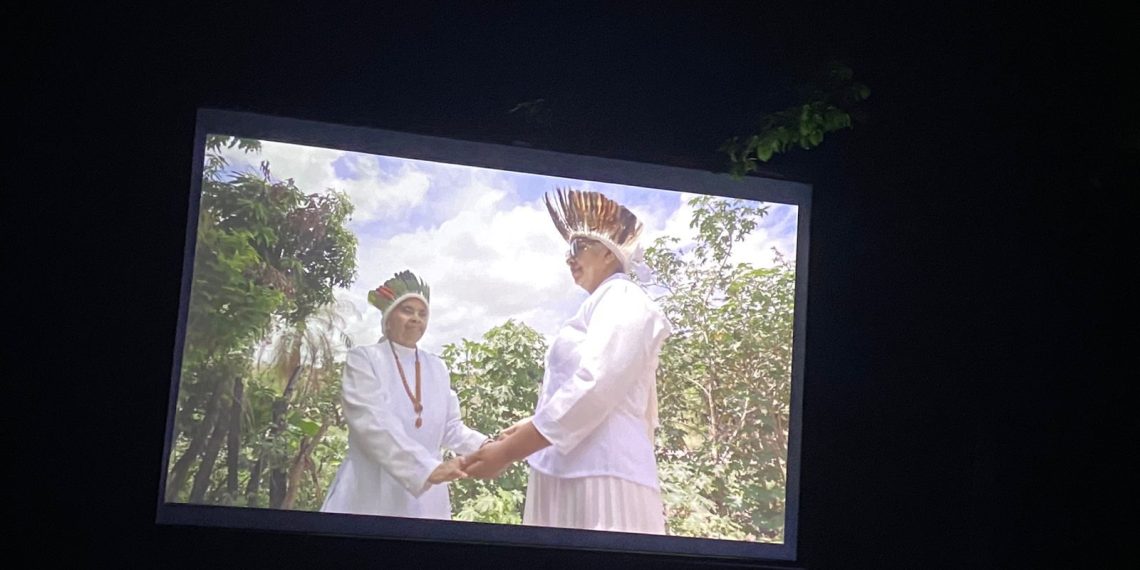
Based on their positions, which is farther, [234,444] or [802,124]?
[802,124]

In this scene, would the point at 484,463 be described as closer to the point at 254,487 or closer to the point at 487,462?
the point at 487,462

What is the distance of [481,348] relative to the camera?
127 inches

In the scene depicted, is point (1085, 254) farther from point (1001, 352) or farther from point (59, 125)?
point (59, 125)

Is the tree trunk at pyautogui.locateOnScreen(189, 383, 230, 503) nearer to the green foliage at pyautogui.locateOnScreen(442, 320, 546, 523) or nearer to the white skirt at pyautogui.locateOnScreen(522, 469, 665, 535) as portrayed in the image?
the green foliage at pyautogui.locateOnScreen(442, 320, 546, 523)

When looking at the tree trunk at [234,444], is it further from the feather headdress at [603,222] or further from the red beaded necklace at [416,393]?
the feather headdress at [603,222]

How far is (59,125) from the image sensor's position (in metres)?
3.05

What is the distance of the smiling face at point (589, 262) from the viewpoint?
334 cm

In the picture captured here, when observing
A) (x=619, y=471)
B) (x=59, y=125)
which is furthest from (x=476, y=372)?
(x=59, y=125)

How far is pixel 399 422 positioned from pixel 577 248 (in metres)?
0.82

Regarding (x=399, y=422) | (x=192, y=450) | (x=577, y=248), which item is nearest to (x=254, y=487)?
(x=192, y=450)

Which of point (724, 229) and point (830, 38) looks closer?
point (724, 229)

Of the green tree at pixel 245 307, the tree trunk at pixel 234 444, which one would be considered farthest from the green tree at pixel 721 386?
the tree trunk at pixel 234 444

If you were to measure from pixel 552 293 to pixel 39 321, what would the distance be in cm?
156

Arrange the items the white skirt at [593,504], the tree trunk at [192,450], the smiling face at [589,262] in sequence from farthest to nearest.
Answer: the smiling face at [589,262], the white skirt at [593,504], the tree trunk at [192,450]
